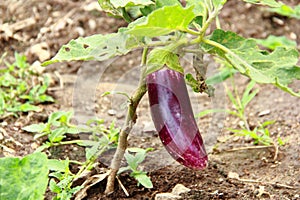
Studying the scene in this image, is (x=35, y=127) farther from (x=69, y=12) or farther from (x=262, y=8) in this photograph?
(x=262, y=8)

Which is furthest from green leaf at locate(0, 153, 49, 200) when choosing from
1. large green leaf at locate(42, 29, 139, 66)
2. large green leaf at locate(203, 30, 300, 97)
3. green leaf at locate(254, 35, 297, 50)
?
green leaf at locate(254, 35, 297, 50)

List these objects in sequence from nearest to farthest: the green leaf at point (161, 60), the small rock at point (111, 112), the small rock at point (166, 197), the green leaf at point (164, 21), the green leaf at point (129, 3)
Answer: the green leaf at point (164, 21) < the green leaf at point (129, 3) < the green leaf at point (161, 60) < the small rock at point (166, 197) < the small rock at point (111, 112)

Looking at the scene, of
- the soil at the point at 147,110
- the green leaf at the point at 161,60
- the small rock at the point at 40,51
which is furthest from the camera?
the small rock at the point at 40,51

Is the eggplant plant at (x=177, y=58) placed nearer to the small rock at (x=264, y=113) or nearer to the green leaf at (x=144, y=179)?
the green leaf at (x=144, y=179)

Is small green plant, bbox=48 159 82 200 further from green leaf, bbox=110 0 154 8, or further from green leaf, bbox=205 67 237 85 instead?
green leaf, bbox=205 67 237 85

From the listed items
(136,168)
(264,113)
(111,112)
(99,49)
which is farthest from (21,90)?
(264,113)

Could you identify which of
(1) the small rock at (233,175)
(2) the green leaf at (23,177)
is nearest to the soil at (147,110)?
(1) the small rock at (233,175)

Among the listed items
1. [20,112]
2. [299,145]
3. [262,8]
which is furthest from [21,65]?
[262,8]
